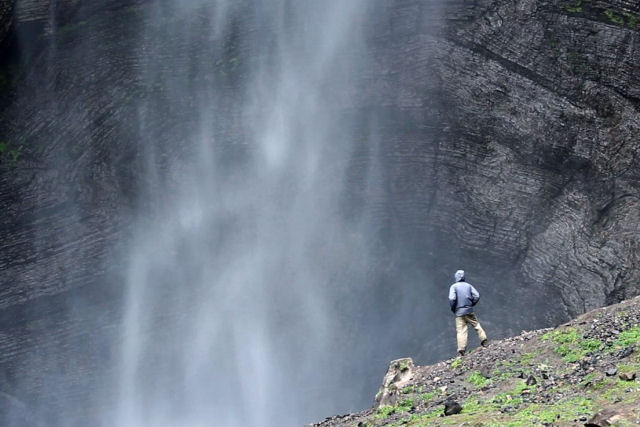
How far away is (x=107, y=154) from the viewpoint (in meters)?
29.8

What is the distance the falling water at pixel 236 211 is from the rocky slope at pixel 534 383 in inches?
442

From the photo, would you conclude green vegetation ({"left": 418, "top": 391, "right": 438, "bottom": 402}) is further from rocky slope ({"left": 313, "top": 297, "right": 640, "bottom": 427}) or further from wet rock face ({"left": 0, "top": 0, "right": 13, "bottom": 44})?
wet rock face ({"left": 0, "top": 0, "right": 13, "bottom": 44})

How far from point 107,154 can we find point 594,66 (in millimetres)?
14084

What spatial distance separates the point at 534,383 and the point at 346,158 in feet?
50.7

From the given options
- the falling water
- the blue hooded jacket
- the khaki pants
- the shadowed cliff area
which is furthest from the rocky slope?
the falling water

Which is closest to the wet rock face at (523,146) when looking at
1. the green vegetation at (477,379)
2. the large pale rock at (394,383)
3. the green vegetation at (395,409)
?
the large pale rock at (394,383)

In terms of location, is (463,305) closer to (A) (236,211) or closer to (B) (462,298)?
(B) (462,298)

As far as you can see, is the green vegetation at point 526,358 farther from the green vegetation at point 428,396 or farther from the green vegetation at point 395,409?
the green vegetation at point 395,409

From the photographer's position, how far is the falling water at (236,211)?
29766 millimetres

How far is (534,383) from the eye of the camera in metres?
14.9

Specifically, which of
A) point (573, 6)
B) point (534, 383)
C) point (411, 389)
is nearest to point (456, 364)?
point (411, 389)

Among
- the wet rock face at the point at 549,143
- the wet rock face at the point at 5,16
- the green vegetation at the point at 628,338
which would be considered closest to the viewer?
the green vegetation at the point at 628,338

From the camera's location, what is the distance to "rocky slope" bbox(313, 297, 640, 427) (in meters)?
12.8

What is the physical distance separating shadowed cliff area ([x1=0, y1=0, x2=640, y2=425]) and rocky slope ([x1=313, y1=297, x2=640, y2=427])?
865cm
